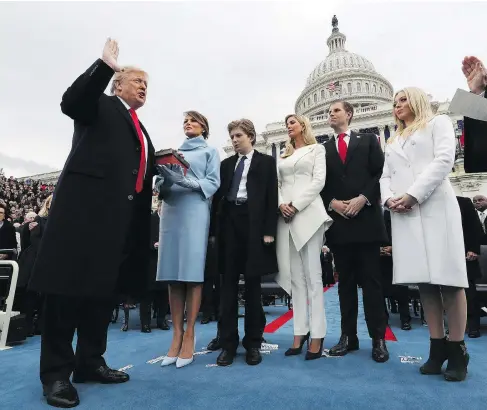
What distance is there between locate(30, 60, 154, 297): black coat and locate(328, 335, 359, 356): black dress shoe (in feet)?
5.41

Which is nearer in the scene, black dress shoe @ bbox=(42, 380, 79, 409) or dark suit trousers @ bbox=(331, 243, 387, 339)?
black dress shoe @ bbox=(42, 380, 79, 409)

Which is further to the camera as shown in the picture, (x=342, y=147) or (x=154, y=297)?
(x=154, y=297)

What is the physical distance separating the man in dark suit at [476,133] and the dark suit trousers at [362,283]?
1.23 m

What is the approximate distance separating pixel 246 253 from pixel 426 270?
123cm

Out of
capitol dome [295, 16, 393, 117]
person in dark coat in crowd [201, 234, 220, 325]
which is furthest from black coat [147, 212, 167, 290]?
capitol dome [295, 16, 393, 117]

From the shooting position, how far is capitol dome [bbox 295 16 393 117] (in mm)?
57094

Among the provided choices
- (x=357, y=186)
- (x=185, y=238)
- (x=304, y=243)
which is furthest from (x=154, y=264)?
(x=357, y=186)

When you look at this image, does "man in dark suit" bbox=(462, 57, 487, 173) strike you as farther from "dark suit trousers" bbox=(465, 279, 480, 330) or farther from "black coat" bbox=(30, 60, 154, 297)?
"dark suit trousers" bbox=(465, 279, 480, 330)

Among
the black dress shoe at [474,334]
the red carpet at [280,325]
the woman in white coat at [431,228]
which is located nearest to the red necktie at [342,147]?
the woman in white coat at [431,228]

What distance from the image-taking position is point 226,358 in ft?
8.07

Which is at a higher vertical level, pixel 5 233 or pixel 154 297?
pixel 5 233

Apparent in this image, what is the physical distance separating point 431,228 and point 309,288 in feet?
3.23

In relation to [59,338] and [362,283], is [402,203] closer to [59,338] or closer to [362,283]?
[362,283]

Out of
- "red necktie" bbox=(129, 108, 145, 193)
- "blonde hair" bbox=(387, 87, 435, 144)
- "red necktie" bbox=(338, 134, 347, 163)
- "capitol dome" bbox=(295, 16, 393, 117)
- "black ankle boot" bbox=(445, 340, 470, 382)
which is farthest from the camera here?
"capitol dome" bbox=(295, 16, 393, 117)
